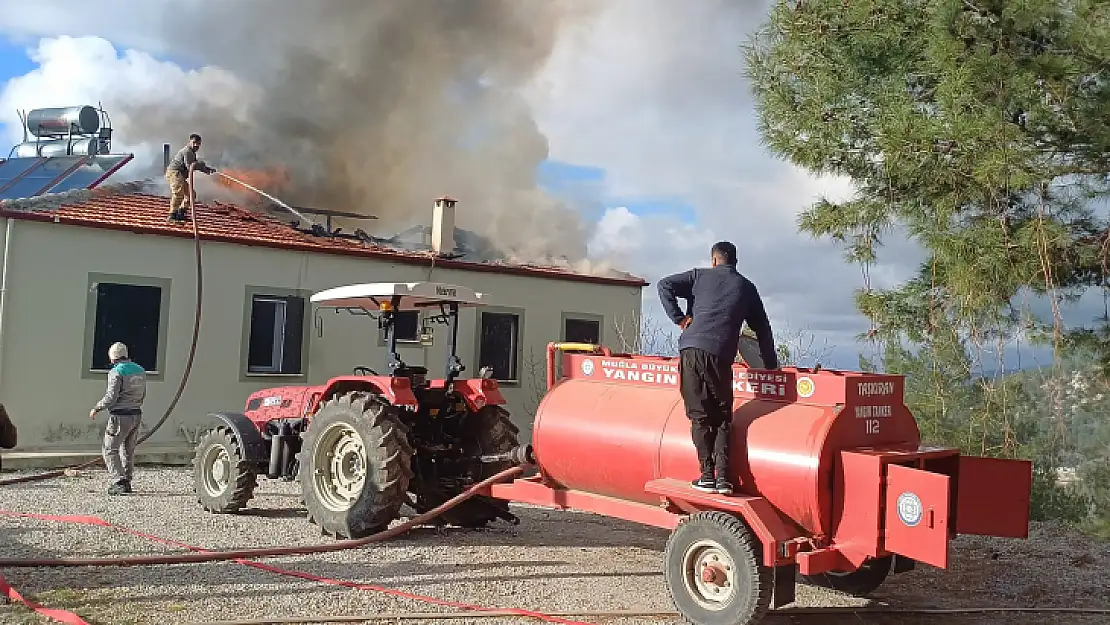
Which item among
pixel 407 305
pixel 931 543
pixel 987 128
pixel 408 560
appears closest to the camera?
pixel 931 543

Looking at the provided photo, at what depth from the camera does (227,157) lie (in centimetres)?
1994

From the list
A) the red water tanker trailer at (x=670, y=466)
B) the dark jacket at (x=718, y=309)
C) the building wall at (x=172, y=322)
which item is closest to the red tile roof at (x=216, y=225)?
the building wall at (x=172, y=322)

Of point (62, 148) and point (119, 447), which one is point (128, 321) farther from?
point (62, 148)

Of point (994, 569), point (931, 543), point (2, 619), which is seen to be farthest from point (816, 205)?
point (2, 619)

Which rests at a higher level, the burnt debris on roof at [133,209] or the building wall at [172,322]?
the burnt debris on roof at [133,209]

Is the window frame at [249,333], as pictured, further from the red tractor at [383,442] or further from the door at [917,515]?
the door at [917,515]

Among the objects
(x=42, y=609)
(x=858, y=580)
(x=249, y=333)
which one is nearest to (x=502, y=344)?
(x=249, y=333)

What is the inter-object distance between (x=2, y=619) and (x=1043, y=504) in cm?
966

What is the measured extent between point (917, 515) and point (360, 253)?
11.2 m

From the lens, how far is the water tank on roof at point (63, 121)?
19.7 m

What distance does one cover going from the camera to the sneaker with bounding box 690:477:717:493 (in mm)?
6012

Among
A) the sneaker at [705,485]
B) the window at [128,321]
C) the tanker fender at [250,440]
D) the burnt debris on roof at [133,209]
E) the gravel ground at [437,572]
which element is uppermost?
the burnt debris on roof at [133,209]

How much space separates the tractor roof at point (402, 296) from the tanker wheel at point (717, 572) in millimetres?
3345

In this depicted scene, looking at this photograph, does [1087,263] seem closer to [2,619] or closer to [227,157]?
[2,619]
